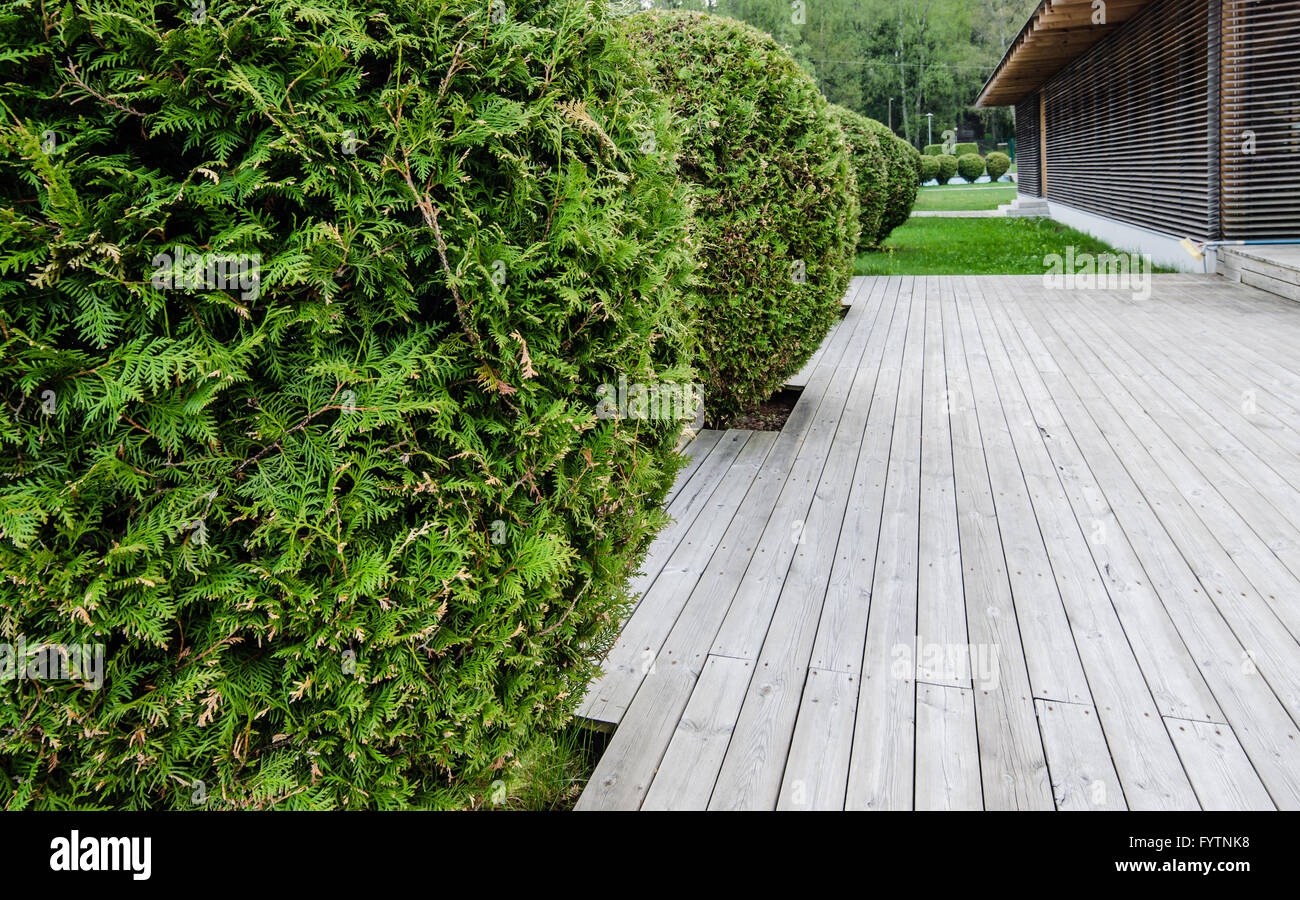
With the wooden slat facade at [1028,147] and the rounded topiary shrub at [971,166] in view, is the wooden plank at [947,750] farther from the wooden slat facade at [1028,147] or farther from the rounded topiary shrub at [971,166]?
the rounded topiary shrub at [971,166]

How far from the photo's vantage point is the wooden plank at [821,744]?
212 cm

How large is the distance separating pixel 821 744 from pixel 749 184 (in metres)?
3.41

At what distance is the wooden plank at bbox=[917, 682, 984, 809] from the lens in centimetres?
209

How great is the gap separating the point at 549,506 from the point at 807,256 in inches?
149

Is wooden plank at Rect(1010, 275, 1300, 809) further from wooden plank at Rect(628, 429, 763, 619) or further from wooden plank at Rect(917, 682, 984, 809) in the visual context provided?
wooden plank at Rect(628, 429, 763, 619)

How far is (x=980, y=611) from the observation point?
9.77 feet

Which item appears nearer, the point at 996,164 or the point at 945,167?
the point at 945,167

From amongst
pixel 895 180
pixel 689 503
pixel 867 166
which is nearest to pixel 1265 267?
pixel 867 166

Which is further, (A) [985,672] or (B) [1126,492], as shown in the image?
(B) [1126,492]

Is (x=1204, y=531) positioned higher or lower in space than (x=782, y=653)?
higher

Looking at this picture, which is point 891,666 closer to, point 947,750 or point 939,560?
point 947,750

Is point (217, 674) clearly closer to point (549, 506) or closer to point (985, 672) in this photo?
point (549, 506)
